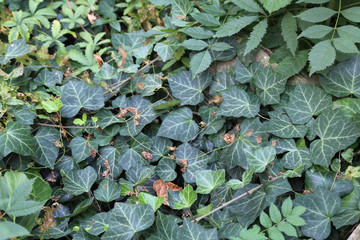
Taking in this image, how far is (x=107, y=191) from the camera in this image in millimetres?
1864

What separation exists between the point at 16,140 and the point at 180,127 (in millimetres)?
950

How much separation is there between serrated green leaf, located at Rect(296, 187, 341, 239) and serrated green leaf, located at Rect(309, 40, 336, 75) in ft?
1.89

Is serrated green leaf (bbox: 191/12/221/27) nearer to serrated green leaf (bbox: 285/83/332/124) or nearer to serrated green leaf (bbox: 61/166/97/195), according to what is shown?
serrated green leaf (bbox: 285/83/332/124)

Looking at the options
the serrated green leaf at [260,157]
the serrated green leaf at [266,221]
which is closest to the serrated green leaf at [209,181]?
the serrated green leaf at [260,157]

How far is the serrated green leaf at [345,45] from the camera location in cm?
158

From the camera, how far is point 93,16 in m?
2.68

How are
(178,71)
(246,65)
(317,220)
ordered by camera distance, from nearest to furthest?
(317,220) → (246,65) → (178,71)

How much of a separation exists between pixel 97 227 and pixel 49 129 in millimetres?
728

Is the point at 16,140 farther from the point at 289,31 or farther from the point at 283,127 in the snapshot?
the point at 289,31

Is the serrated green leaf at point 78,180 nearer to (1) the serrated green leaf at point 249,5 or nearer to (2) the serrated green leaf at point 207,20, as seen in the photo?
(2) the serrated green leaf at point 207,20

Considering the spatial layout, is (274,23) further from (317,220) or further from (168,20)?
(317,220)

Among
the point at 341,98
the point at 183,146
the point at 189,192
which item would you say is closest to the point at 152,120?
the point at 183,146

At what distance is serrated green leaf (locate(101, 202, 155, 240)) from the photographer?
1.58m

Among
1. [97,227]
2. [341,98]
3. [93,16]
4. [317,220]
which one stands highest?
[93,16]
